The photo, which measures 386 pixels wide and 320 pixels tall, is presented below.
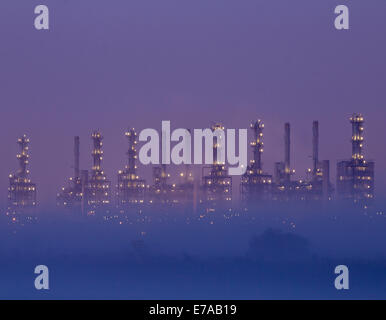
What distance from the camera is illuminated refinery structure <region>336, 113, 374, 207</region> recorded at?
20513 millimetres

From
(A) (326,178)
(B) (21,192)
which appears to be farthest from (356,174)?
(B) (21,192)

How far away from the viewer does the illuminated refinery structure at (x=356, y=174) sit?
20513 millimetres

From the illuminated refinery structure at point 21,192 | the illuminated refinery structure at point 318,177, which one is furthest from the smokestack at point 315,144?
the illuminated refinery structure at point 21,192

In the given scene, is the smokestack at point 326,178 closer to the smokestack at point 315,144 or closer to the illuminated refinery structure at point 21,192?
the smokestack at point 315,144

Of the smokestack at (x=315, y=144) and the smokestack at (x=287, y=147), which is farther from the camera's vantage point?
the smokestack at (x=315, y=144)

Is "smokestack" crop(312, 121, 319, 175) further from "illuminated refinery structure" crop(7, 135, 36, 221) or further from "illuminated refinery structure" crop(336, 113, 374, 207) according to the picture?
"illuminated refinery structure" crop(7, 135, 36, 221)

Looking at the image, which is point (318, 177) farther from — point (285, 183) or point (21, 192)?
point (21, 192)

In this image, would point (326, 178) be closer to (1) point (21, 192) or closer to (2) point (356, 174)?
(2) point (356, 174)

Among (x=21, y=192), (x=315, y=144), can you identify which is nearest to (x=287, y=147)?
(x=315, y=144)

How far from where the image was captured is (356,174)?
821 inches

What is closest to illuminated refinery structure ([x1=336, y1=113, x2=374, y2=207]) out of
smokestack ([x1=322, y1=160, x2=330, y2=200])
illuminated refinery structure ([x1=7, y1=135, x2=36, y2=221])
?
smokestack ([x1=322, y1=160, x2=330, y2=200])
